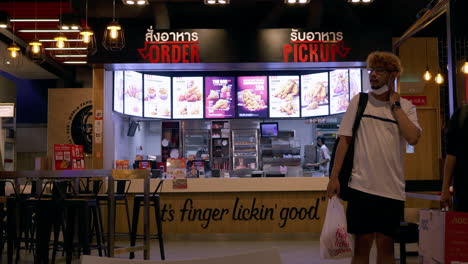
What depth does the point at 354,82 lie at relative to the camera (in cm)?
989

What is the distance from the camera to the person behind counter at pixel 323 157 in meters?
10.4

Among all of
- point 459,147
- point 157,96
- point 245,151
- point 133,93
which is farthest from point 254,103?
point 459,147

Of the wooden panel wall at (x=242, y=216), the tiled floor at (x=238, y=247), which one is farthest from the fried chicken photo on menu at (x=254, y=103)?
the tiled floor at (x=238, y=247)

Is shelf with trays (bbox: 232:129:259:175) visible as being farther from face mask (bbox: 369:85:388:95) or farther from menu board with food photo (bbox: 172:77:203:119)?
face mask (bbox: 369:85:388:95)

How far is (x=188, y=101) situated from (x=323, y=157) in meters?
2.85

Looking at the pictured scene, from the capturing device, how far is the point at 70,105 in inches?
486

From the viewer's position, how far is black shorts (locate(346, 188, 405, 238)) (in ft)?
10.0

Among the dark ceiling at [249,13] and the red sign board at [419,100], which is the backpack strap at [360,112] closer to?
the dark ceiling at [249,13]

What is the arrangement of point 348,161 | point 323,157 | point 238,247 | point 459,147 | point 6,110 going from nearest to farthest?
point 348,161, point 459,147, point 238,247, point 323,157, point 6,110

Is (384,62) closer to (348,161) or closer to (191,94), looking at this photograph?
(348,161)

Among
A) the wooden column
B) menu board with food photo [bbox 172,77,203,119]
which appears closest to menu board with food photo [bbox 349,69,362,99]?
menu board with food photo [bbox 172,77,203,119]

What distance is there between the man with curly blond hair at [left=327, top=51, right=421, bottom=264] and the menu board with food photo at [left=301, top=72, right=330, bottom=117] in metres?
7.50

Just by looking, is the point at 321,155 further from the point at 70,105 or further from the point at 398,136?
the point at 398,136

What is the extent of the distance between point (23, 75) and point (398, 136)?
1262 cm
